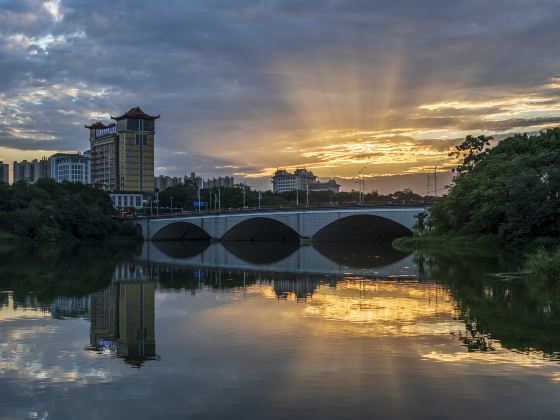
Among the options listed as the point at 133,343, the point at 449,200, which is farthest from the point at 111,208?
the point at 133,343

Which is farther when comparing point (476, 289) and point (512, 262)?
→ point (512, 262)

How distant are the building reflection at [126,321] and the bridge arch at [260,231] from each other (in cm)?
6358

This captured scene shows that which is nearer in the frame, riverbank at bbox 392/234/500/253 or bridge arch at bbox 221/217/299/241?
riverbank at bbox 392/234/500/253

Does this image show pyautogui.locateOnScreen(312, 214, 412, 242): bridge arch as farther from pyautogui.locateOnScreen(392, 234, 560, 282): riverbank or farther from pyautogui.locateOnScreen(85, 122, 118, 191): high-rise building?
pyautogui.locateOnScreen(85, 122, 118, 191): high-rise building

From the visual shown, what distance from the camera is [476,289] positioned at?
25500 mm

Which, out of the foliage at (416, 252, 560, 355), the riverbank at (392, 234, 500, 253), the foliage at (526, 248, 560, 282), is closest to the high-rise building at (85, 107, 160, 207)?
the riverbank at (392, 234, 500, 253)

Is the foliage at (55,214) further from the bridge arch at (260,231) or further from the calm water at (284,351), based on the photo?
the calm water at (284,351)

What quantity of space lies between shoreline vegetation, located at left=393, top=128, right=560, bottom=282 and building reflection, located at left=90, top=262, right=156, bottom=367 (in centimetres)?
1979

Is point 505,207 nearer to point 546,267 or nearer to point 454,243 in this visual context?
point 454,243

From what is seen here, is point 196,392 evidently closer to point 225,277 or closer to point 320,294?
point 320,294

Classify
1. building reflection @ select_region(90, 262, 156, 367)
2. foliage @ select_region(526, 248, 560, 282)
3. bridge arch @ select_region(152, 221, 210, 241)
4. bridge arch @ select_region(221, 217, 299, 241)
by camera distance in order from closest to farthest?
1. building reflection @ select_region(90, 262, 156, 367)
2. foliage @ select_region(526, 248, 560, 282)
3. bridge arch @ select_region(221, 217, 299, 241)
4. bridge arch @ select_region(152, 221, 210, 241)

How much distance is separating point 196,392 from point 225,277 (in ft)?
78.2

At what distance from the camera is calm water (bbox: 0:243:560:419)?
35.0 ft

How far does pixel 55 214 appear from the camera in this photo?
9494 cm
